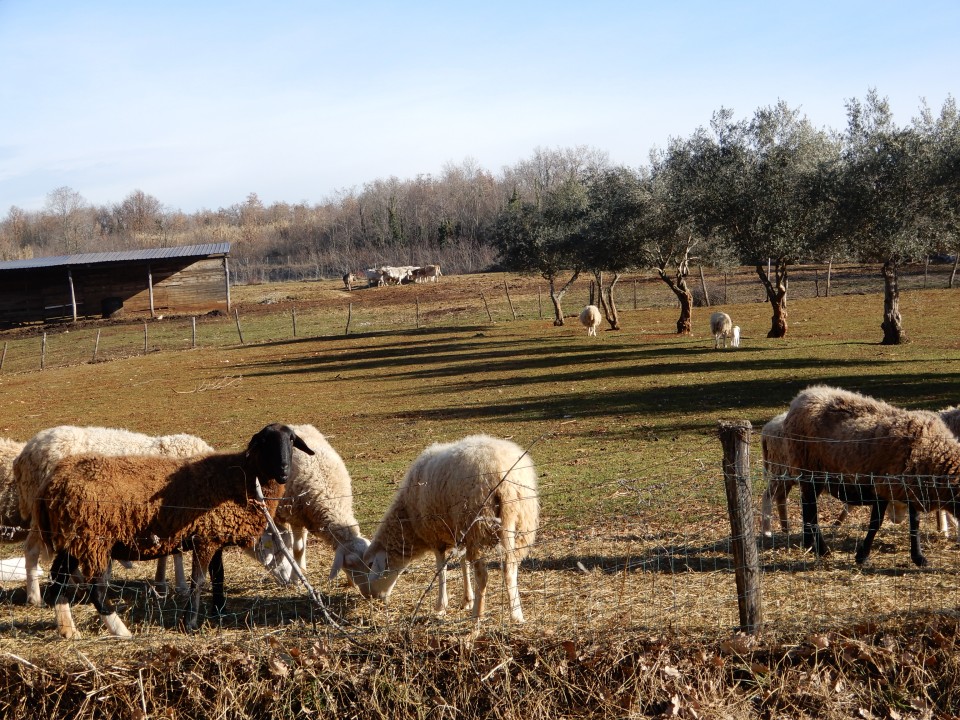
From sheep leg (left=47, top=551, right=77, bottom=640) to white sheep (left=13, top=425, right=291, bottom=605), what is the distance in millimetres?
786

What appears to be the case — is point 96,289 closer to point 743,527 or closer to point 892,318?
point 892,318

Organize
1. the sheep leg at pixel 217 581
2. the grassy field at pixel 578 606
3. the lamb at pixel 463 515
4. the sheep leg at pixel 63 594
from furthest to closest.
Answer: the sheep leg at pixel 217 581 < the lamb at pixel 463 515 < the sheep leg at pixel 63 594 < the grassy field at pixel 578 606

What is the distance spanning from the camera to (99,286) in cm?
5781

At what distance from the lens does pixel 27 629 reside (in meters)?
7.38

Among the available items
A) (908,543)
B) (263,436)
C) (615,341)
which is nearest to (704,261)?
(615,341)

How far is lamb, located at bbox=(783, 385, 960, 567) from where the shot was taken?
27.2 ft

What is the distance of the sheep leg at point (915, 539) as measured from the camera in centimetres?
817

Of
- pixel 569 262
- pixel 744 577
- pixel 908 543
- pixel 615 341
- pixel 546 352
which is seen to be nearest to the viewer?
pixel 744 577

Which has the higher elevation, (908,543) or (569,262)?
(569,262)

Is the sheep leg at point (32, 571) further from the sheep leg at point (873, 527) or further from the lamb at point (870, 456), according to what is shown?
the sheep leg at point (873, 527)

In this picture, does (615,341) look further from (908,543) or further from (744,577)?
(744,577)

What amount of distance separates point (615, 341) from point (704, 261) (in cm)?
596

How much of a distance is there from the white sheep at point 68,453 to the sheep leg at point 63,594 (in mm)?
786

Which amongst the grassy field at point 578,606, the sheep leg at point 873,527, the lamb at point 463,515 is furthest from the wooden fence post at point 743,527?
the sheep leg at point 873,527
